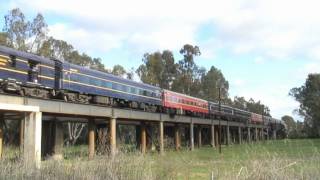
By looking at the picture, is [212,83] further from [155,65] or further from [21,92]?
[21,92]

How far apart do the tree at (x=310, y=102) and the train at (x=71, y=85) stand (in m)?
86.4

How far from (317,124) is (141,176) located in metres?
125

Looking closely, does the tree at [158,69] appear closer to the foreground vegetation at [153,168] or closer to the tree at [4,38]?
the tree at [4,38]

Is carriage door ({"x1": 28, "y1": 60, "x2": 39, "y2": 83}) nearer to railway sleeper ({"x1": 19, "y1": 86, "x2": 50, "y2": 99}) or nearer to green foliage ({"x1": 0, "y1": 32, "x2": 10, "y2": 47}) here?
railway sleeper ({"x1": 19, "y1": 86, "x2": 50, "y2": 99})

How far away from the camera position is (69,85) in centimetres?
3469

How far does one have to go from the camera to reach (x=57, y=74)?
110 feet

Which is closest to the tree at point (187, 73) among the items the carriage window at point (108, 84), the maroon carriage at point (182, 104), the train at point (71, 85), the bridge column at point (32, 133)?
the maroon carriage at point (182, 104)

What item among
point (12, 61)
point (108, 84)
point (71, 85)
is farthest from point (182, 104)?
point (12, 61)

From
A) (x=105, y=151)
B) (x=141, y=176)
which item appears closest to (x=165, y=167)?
(x=141, y=176)

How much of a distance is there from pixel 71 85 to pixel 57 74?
173 centimetres

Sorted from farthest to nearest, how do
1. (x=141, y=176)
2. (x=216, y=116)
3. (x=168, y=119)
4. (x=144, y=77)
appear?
(x=144, y=77)
(x=216, y=116)
(x=168, y=119)
(x=141, y=176)

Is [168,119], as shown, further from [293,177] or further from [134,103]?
[293,177]

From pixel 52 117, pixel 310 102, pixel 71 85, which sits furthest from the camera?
pixel 310 102

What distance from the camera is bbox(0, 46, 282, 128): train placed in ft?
94.3
